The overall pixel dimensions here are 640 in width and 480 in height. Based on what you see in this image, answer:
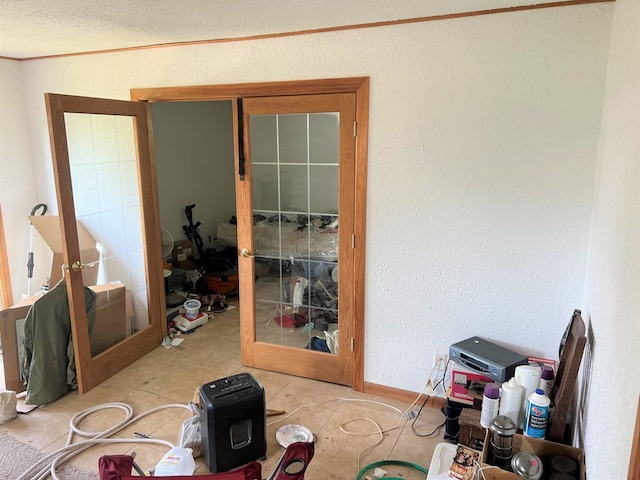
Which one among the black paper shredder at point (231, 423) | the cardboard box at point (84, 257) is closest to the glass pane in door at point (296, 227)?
the black paper shredder at point (231, 423)

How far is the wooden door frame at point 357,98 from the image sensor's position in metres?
2.74

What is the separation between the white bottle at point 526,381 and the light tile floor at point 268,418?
620 mm

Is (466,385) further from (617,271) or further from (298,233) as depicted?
(298,233)

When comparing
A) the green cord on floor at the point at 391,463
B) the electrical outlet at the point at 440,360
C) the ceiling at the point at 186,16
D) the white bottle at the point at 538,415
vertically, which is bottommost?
the green cord on floor at the point at 391,463

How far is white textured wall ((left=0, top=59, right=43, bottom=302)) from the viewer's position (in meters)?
3.75

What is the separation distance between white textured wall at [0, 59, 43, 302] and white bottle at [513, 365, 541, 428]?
13.0ft

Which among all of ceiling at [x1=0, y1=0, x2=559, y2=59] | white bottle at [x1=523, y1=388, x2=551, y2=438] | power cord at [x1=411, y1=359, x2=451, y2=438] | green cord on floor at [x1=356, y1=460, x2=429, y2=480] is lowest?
green cord on floor at [x1=356, y1=460, x2=429, y2=480]

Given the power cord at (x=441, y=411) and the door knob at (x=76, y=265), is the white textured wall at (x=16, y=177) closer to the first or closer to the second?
the door knob at (x=76, y=265)

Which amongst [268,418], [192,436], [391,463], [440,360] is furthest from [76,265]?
[440,360]

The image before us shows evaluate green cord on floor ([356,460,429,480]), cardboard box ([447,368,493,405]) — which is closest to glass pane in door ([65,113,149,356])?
green cord on floor ([356,460,429,480])

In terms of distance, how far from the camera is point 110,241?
138 inches

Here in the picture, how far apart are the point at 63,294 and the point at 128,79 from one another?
1.61 meters

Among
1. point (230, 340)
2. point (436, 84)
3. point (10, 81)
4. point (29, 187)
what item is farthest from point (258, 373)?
point (10, 81)

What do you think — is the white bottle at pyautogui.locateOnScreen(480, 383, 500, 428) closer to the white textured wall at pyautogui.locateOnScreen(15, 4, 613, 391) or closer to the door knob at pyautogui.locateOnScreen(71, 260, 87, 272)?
the white textured wall at pyautogui.locateOnScreen(15, 4, 613, 391)
